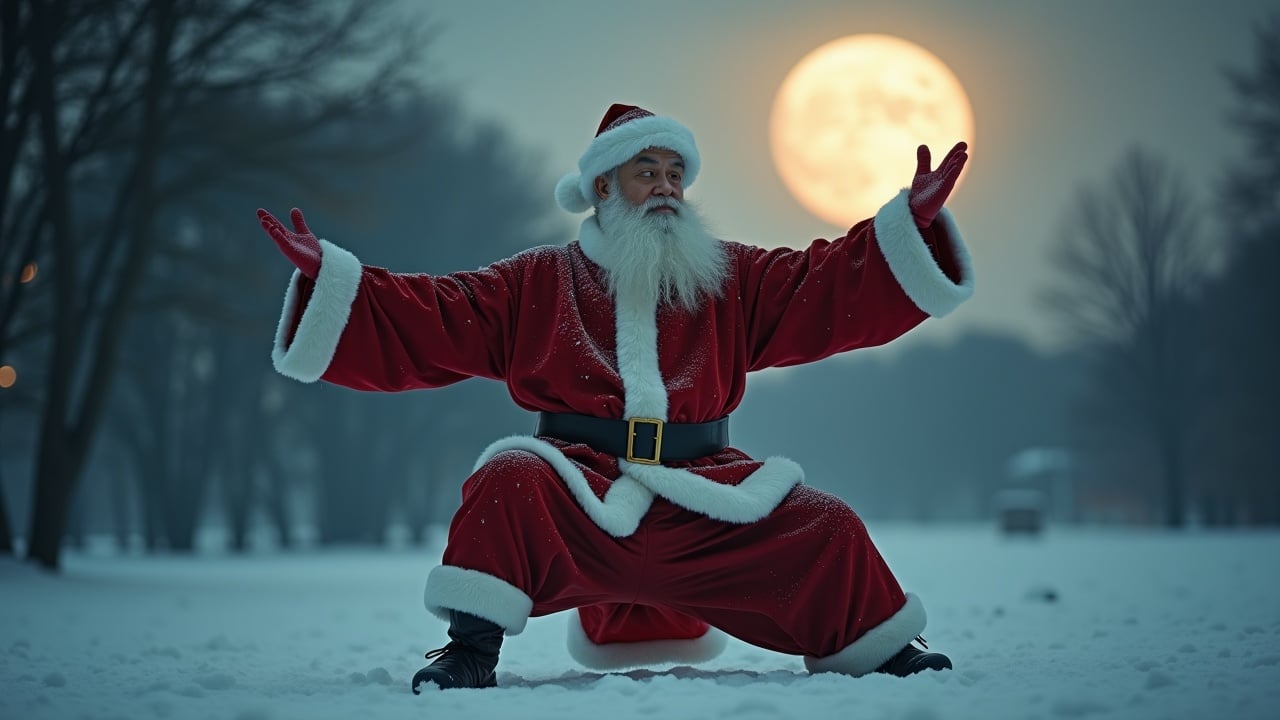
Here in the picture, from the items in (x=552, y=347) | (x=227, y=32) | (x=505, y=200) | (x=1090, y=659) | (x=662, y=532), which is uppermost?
(x=505, y=200)

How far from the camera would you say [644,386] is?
3.31 metres

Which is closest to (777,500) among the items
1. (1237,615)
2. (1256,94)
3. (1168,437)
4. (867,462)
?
(1237,615)

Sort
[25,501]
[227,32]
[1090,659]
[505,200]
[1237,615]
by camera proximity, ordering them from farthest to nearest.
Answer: [25,501] → [505,200] → [227,32] → [1237,615] → [1090,659]

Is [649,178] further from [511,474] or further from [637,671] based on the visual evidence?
[637,671]

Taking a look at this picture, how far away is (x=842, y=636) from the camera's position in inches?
123

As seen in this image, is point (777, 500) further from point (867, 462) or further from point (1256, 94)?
point (867, 462)

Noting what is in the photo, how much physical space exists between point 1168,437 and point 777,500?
20.1 m

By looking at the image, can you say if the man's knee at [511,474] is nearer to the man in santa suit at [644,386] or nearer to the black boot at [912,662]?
the man in santa suit at [644,386]

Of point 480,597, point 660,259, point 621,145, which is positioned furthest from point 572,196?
point 480,597

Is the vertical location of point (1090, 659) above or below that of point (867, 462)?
below

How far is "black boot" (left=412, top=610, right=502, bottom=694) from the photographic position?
288 centimetres

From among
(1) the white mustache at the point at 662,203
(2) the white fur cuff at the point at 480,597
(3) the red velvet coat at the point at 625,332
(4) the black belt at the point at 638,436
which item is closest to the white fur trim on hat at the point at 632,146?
(1) the white mustache at the point at 662,203

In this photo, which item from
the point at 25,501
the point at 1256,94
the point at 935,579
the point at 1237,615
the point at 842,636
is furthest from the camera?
the point at 25,501

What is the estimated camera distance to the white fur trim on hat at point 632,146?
368cm
